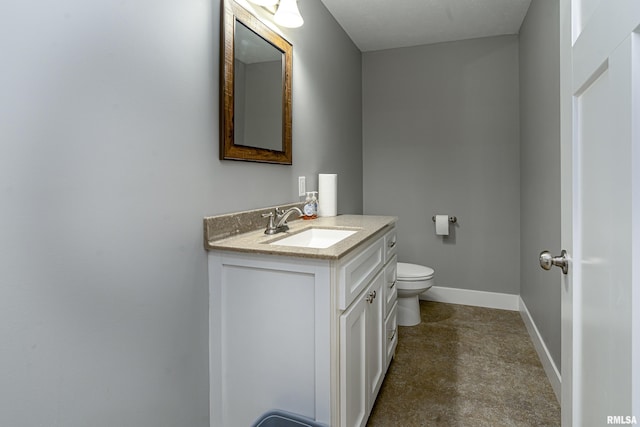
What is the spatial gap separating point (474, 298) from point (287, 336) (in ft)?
8.15

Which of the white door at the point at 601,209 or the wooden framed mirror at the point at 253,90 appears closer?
the white door at the point at 601,209

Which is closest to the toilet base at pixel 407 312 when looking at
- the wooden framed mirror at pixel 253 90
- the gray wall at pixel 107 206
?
the wooden framed mirror at pixel 253 90

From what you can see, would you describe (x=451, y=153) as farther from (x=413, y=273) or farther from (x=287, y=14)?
(x=287, y=14)

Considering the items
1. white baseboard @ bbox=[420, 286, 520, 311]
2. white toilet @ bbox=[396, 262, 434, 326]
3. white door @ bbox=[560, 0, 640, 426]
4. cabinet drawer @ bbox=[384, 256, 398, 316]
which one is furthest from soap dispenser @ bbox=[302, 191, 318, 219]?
white baseboard @ bbox=[420, 286, 520, 311]

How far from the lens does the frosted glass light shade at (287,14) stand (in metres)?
1.77

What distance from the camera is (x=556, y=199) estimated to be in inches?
76.0

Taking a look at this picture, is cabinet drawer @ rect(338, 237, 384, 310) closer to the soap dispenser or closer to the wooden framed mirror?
the soap dispenser

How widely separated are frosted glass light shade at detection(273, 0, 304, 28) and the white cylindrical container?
0.92m

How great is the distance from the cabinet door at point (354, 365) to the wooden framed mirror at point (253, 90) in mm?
Answer: 817

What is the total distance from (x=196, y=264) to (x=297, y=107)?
3.98ft

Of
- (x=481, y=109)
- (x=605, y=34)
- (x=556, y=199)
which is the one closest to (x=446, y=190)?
(x=481, y=109)

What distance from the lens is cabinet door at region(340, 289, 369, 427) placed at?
1.28m

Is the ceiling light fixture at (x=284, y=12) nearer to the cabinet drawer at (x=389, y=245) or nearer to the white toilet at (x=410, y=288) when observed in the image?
the cabinet drawer at (x=389, y=245)

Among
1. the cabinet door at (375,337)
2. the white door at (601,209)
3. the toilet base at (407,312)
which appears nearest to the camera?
the white door at (601,209)
